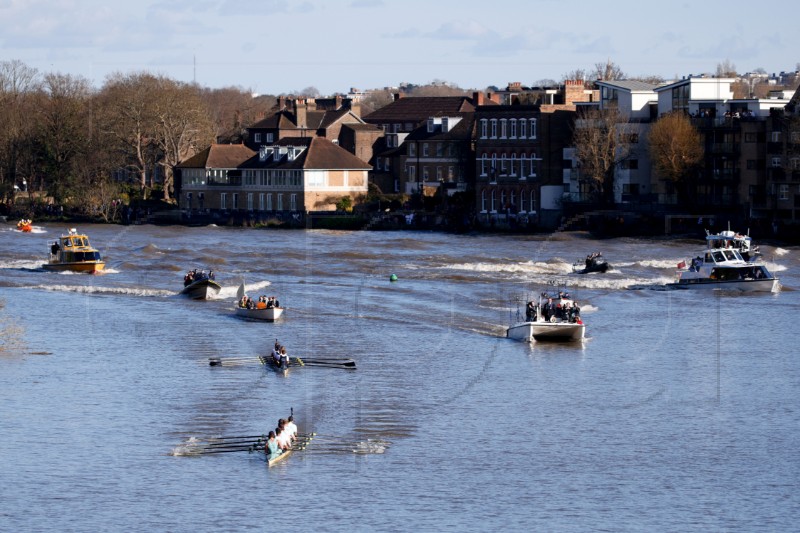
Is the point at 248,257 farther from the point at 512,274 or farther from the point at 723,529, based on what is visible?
the point at 723,529

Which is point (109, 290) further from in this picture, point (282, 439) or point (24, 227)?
point (24, 227)

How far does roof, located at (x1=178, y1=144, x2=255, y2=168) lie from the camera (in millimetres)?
143375

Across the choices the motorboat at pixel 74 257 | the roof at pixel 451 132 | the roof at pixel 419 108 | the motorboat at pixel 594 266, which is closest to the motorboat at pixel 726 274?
the motorboat at pixel 594 266

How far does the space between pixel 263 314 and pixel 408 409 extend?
2066cm

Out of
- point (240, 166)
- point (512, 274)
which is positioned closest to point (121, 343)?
point (512, 274)

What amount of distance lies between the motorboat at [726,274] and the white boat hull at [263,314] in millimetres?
24083

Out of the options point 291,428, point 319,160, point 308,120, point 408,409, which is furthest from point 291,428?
point 308,120

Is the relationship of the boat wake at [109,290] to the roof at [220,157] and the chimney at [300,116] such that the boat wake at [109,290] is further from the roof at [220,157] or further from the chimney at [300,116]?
the chimney at [300,116]

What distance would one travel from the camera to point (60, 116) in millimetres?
150750

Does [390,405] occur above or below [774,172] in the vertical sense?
below

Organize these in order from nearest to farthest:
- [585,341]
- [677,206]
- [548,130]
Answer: [585,341], [677,206], [548,130]

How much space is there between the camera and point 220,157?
14412 cm

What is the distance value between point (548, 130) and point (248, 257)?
33945 mm

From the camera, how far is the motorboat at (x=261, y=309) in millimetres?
65125
